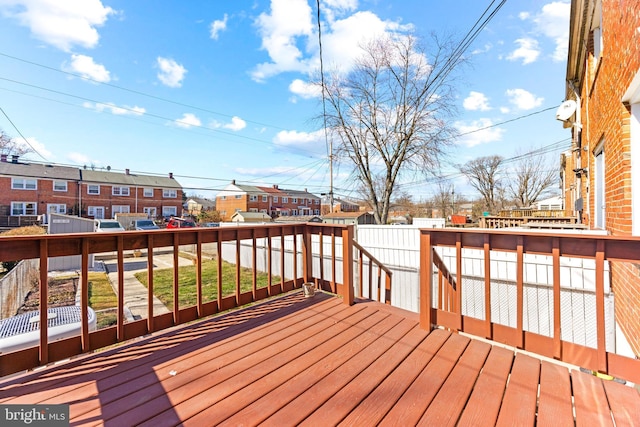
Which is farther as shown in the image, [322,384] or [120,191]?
[120,191]

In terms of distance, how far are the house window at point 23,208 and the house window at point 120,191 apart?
5.76m

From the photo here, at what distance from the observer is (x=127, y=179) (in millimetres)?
29609

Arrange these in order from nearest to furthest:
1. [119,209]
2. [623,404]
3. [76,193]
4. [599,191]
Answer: [623,404] < [599,191] < [76,193] < [119,209]

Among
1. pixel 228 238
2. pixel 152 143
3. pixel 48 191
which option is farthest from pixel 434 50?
pixel 48 191

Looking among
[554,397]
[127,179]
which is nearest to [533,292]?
[554,397]

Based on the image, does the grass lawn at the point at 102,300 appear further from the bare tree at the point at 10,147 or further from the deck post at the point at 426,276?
the bare tree at the point at 10,147

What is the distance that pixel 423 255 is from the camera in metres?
2.28

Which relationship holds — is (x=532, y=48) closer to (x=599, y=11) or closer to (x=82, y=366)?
(x=599, y=11)

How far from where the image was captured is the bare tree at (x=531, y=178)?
920 inches

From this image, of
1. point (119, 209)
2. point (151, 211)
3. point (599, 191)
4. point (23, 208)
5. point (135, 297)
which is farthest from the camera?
point (151, 211)

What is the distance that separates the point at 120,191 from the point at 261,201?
1691 centimetres

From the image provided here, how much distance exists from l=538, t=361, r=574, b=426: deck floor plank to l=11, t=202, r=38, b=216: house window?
3451 cm

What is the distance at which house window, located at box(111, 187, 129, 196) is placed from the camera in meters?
28.1

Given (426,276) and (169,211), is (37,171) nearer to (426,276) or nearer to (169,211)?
(169,211)
